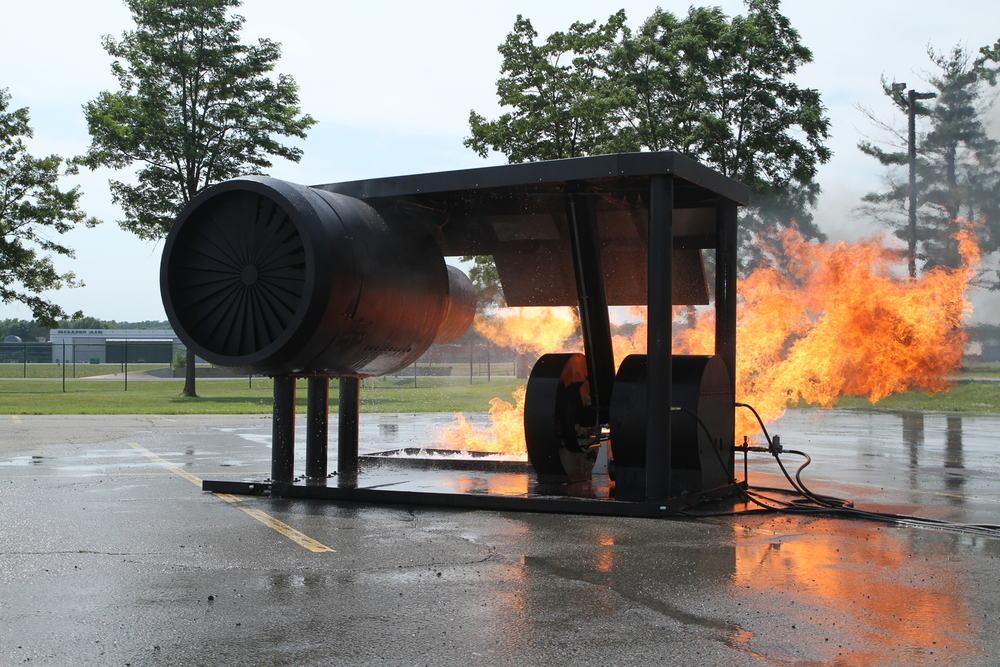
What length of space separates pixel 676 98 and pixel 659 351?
66.2 ft

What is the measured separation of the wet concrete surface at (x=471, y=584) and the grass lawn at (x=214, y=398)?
15186 millimetres

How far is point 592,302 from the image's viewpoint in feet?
32.3

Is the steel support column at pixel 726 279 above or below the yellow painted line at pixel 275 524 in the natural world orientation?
above

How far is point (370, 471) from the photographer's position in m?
11.1

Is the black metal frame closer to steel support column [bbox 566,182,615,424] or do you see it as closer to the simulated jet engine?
steel support column [bbox 566,182,615,424]

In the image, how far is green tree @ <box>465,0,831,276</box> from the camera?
84.5ft

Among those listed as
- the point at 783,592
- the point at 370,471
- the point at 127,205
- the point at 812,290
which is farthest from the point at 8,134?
the point at 783,592

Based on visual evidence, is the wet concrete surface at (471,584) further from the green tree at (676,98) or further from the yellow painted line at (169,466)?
the green tree at (676,98)

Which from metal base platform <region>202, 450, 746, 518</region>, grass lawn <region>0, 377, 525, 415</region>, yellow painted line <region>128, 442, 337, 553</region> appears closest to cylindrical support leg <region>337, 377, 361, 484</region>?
metal base platform <region>202, 450, 746, 518</region>

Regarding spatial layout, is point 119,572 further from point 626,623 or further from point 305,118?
point 305,118

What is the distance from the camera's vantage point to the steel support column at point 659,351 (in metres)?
8.28

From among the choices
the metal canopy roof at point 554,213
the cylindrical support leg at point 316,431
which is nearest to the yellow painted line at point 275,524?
the cylindrical support leg at point 316,431

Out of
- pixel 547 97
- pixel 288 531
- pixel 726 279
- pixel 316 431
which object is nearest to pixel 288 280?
pixel 316 431

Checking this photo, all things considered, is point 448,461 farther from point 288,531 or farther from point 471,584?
point 471,584
